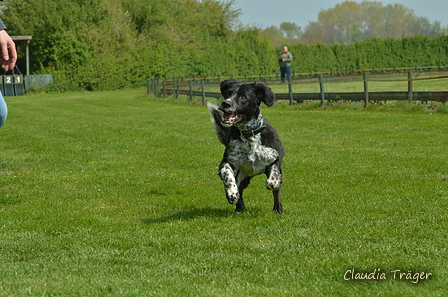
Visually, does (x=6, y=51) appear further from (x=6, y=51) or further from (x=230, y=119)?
(x=230, y=119)

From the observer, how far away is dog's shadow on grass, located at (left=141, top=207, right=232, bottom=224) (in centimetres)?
745

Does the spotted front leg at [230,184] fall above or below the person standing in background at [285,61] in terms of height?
below

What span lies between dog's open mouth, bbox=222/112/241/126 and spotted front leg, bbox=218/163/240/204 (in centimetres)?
51

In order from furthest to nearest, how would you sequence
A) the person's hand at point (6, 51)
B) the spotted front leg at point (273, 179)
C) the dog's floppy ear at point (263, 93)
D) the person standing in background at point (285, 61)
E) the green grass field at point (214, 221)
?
the person standing in background at point (285, 61)
the dog's floppy ear at point (263, 93)
the spotted front leg at point (273, 179)
the green grass field at point (214, 221)
the person's hand at point (6, 51)

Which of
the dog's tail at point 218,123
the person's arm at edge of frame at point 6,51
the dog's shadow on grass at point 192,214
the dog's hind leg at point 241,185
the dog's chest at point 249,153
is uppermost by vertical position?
the person's arm at edge of frame at point 6,51

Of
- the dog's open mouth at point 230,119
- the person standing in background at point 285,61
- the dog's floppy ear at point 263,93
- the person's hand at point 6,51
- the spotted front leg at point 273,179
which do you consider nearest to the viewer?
the person's hand at point 6,51

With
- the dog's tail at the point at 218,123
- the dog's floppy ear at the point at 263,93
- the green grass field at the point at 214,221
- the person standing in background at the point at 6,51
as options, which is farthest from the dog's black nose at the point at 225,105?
the person standing in background at the point at 6,51

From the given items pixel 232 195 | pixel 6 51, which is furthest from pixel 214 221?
pixel 6 51

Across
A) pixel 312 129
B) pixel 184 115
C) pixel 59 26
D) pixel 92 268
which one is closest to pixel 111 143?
pixel 312 129

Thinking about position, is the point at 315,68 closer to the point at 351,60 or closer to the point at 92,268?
the point at 351,60

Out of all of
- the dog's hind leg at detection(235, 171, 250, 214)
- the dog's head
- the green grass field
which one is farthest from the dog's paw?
the dog's head

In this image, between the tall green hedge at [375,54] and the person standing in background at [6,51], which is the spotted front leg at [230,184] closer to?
the person standing in background at [6,51]

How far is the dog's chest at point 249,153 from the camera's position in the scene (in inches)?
280

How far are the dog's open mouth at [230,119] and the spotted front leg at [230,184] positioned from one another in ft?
1.68
